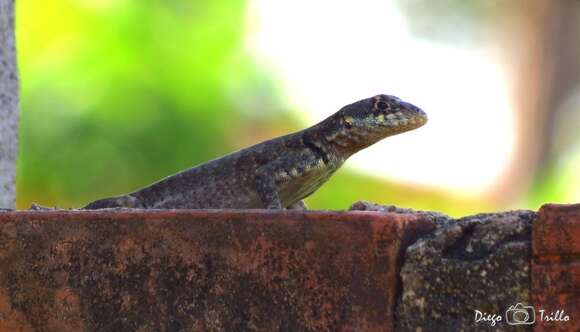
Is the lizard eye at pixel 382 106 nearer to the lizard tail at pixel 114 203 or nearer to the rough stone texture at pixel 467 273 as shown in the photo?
the lizard tail at pixel 114 203

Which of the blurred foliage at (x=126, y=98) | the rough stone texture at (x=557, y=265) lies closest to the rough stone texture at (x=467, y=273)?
the rough stone texture at (x=557, y=265)

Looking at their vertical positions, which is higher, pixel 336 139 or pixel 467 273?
pixel 336 139

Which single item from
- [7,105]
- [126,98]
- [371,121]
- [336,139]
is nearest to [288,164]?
[336,139]

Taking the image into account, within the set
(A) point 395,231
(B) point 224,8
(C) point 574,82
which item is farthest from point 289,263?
(C) point 574,82

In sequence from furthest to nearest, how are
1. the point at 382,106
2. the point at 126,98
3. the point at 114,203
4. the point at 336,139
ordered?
the point at 126,98
the point at 336,139
the point at 382,106
the point at 114,203

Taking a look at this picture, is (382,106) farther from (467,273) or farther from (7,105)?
(467,273)

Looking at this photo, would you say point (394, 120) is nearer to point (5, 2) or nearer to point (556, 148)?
point (5, 2)

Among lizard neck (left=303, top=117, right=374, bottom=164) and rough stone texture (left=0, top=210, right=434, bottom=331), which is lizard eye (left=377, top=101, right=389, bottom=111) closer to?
lizard neck (left=303, top=117, right=374, bottom=164)
